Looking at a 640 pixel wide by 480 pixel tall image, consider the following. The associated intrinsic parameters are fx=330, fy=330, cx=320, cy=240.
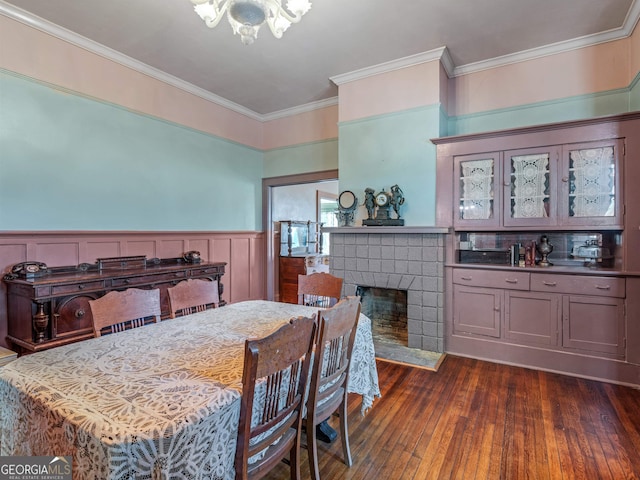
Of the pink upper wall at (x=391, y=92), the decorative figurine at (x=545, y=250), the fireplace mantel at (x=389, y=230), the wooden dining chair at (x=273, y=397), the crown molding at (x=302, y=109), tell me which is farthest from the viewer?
the crown molding at (x=302, y=109)

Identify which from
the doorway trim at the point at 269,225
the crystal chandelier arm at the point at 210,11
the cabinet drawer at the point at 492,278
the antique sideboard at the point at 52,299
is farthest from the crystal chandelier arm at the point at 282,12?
the doorway trim at the point at 269,225

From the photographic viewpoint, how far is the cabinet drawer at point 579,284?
283 cm

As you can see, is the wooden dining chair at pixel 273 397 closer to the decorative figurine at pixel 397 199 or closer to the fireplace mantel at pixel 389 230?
the fireplace mantel at pixel 389 230

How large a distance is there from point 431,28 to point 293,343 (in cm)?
317

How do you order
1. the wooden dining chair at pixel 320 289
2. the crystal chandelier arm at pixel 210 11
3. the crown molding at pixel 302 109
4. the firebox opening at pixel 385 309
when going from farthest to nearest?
the crown molding at pixel 302 109 < the firebox opening at pixel 385 309 < the wooden dining chair at pixel 320 289 < the crystal chandelier arm at pixel 210 11

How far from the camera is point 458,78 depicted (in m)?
3.85

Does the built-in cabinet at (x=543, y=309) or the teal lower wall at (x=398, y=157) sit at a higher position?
the teal lower wall at (x=398, y=157)

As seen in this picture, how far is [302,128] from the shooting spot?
196 inches

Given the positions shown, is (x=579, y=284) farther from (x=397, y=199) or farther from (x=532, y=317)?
(x=397, y=199)

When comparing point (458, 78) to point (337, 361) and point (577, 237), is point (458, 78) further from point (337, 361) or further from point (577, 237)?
point (337, 361)

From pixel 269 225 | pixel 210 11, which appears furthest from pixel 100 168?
pixel 269 225

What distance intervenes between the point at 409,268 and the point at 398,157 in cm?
125

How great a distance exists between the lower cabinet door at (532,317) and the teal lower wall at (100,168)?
3687 mm

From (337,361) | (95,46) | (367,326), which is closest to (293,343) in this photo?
(337,361)
